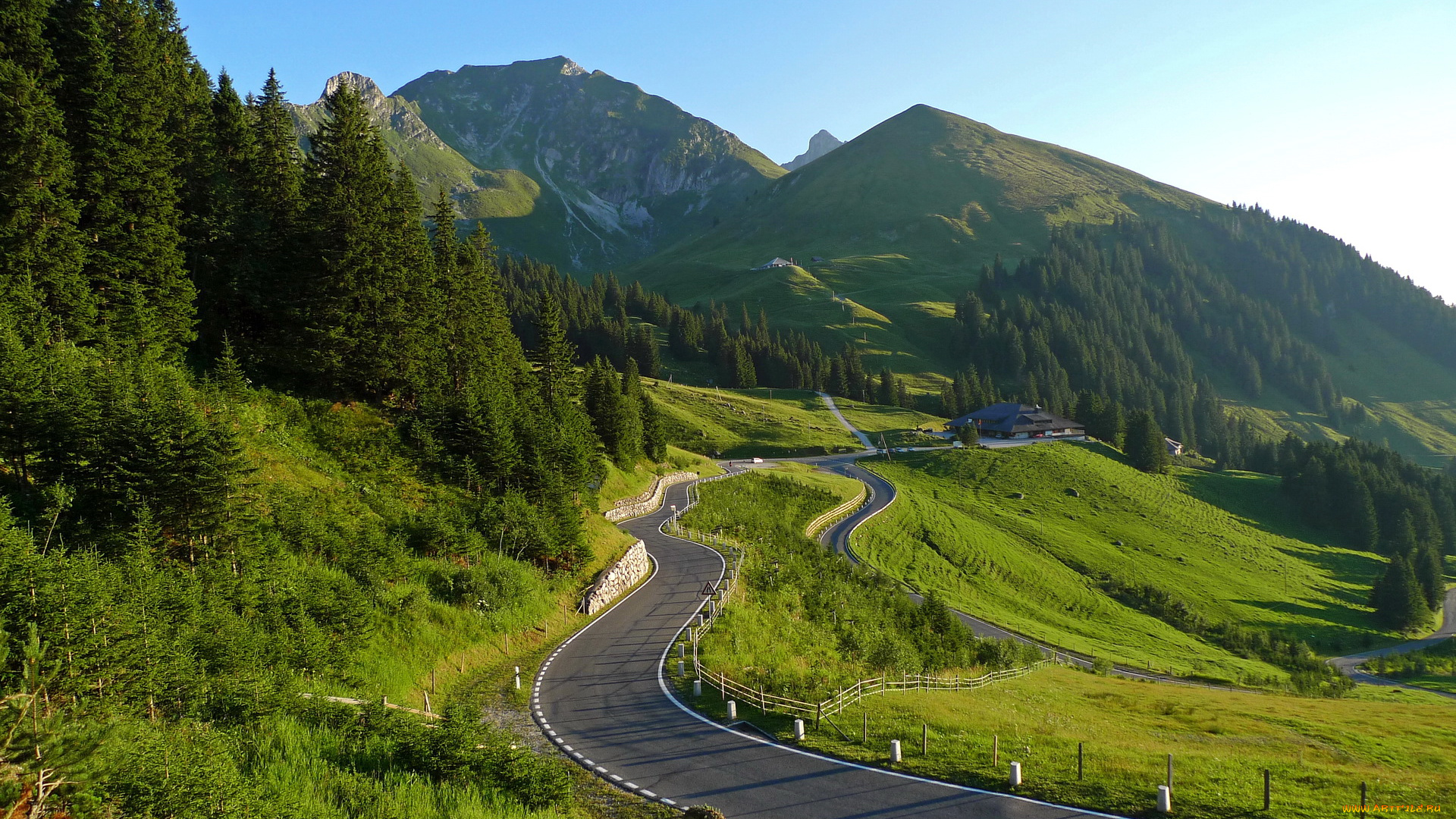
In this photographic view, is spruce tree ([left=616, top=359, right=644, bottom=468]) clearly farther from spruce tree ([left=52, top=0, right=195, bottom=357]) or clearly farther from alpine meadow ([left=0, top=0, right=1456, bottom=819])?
spruce tree ([left=52, top=0, right=195, bottom=357])

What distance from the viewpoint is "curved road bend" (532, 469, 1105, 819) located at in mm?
15570

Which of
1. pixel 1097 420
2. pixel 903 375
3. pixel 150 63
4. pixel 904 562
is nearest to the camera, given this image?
pixel 150 63

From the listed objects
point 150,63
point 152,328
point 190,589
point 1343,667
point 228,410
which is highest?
point 150,63

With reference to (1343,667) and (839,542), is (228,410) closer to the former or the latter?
(839,542)

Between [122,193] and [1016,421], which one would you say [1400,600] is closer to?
[1016,421]

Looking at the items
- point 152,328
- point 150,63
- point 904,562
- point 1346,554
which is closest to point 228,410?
point 152,328

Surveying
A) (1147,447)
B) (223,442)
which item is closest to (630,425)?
(223,442)

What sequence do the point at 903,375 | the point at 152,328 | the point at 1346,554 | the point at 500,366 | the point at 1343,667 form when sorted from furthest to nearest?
the point at 903,375 < the point at 1346,554 < the point at 1343,667 < the point at 500,366 < the point at 152,328

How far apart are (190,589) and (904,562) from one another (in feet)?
186

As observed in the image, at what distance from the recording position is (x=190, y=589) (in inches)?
677

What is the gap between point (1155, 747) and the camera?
2162 cm

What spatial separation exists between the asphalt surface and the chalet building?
54.2 meters

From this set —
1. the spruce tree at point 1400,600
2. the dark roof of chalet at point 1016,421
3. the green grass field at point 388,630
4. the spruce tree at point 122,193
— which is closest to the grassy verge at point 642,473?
the green grass field at point 388,630

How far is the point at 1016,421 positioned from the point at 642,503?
9317 cm
